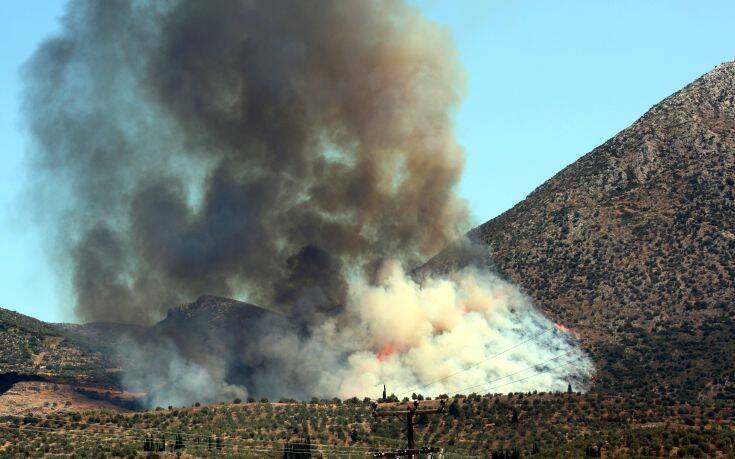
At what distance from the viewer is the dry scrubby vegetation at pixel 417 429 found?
118000mm

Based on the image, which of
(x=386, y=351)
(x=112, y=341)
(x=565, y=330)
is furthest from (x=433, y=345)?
(x=112, y=341)

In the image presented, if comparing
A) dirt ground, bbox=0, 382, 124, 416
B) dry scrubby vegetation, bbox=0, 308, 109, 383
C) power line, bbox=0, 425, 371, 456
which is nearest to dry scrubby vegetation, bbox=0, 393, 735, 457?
power line, bbox=0, 425, 371, 456

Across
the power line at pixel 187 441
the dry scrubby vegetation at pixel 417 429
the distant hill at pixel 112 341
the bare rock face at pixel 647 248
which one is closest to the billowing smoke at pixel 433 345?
the bare rock face at pixel 647 248

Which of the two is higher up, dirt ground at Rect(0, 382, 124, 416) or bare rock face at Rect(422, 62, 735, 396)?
bare rock face at Rect(422, 62, 735, 396)

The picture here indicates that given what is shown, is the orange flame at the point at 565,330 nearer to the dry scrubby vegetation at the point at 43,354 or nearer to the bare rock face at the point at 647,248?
the bare rock face at the point at 647,248

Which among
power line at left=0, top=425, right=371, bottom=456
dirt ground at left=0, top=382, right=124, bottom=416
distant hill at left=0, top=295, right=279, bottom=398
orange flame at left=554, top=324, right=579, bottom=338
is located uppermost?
distant hill at left=0, top=295, right=279, bottom=398

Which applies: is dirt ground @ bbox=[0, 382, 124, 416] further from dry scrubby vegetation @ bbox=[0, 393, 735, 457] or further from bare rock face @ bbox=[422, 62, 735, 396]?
bare rock face @ bbox=[422, 62, 735, 396]

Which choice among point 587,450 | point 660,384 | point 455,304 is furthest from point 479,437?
point 455,304

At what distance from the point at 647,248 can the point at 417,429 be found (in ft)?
180

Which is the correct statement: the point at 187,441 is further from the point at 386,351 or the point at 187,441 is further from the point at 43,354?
the point at 43,354

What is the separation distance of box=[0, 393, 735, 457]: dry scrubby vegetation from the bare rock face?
1438 centimetres

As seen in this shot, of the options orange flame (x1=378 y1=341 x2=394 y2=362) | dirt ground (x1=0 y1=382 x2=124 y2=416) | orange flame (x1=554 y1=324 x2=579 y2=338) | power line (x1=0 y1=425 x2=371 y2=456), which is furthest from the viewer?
orange flame (x1=554 y1=324 x2=579 y2=338)

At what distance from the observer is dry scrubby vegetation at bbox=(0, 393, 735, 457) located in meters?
118

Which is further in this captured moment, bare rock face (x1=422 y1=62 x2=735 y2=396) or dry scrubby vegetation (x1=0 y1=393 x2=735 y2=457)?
bare rock face (x1=422 y1=62 x2=735 y2=396)
